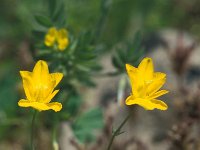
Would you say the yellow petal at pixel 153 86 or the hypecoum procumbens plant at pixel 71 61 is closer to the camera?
the yellow petal at pixel 153 86

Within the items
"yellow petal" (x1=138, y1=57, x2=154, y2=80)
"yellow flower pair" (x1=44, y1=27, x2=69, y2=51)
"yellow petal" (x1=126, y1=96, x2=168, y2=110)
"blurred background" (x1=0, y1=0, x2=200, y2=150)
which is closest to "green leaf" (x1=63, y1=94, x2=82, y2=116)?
"blurred background" (x1=0, y1=0, x2=200, y2=150)

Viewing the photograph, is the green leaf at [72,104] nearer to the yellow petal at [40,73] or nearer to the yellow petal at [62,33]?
the yellow petal at [62,33]

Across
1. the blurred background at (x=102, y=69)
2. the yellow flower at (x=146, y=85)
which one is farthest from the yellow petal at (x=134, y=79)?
the blurred background at (x=102, y=69)

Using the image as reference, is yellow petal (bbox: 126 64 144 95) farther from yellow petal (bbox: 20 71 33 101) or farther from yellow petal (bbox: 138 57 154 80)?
yellow petal (bbox: 20 71 33 101)

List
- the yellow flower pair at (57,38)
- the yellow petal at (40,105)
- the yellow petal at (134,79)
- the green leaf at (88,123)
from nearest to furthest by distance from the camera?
the yellow petal at (40,105) → the yellow petal at (134,79) → the yellow flower pair at (57,38) → the green leaf at (88,123)

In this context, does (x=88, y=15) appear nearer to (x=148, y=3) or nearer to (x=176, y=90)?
(x=148, y=3)

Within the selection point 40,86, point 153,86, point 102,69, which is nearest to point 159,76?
point 153,86

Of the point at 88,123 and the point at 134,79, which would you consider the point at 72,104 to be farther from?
the point at 134,79
